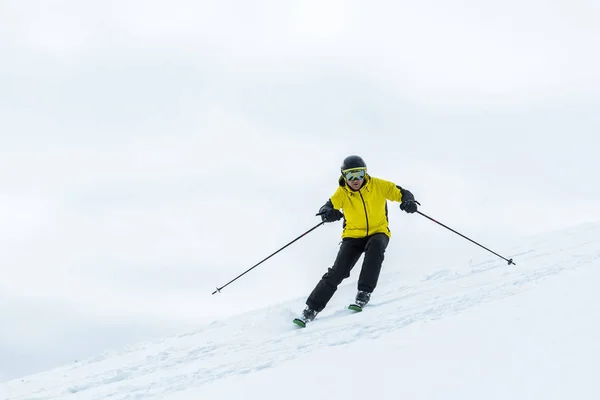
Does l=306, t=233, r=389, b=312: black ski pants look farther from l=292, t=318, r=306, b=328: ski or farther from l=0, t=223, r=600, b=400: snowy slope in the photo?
l=292, t=318, r=306, b=328: ski

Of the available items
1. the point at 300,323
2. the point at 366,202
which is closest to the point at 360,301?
the point at 300,323

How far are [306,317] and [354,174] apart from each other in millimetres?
1644

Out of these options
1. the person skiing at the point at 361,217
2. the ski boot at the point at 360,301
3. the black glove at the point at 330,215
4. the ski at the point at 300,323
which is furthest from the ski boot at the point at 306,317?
the black glove at the point at 330,215

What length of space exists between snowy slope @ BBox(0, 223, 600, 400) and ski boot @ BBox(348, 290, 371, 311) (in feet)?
0.36

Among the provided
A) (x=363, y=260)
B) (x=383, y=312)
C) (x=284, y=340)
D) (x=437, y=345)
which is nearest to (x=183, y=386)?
(x=284, y=340)

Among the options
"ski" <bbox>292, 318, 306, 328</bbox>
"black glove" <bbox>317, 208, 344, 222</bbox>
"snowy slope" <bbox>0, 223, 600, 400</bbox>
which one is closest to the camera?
A: "snowy slope" <bbox>0, 223, 600, 400</bbox>

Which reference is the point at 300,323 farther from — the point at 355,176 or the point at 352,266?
the point at 355,176

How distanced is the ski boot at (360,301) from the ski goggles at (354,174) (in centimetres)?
124

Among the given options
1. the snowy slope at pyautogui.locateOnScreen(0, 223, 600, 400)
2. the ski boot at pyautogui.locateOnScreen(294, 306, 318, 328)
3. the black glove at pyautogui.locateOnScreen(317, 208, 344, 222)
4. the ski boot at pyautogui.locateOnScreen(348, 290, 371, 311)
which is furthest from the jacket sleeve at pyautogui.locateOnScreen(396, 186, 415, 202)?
the ski boot at pyautogui.locateOnScreen(294, 306, 318, 328)

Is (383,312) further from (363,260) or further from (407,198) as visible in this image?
(407,198)

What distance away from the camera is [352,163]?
7.15 m

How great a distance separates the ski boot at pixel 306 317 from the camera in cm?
655

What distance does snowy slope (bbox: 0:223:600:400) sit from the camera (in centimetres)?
329

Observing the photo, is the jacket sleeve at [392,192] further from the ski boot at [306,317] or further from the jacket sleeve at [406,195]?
the ski boot at [306,317]
